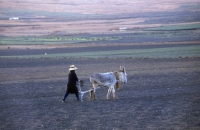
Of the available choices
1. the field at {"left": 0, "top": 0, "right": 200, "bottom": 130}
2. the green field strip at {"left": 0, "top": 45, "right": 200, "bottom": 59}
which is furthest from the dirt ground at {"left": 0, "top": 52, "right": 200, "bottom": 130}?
the green field strip at {"left": 0, "top": 45, "right": 200, "bottom": 59}

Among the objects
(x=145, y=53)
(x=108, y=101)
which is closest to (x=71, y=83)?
(x=108, y=101)

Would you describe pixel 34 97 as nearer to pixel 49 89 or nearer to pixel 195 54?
pixel 49 89

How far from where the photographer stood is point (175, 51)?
1437 inches

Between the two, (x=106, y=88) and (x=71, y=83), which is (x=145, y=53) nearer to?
(x=106, y=88)

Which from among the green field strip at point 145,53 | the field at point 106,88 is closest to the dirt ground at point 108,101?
the field at point 106,88

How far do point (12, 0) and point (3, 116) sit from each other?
327 feet

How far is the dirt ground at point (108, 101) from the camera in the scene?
12.0 meters

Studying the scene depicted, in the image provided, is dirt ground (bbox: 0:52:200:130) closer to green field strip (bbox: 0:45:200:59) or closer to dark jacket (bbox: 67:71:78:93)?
dark jacket (bbox: 67:71:78:93)

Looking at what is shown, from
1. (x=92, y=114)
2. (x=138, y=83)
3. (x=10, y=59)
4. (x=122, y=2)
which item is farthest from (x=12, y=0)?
(x=92, y=114)

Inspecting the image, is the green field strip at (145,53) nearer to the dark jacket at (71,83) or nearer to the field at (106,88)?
the field at (106,88)

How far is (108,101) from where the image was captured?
15516 mm

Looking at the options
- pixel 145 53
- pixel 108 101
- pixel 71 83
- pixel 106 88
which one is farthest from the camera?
pixel 145 53

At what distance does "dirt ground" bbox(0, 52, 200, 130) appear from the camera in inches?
471

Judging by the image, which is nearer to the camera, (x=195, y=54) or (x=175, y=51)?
(x=195, y=54)
